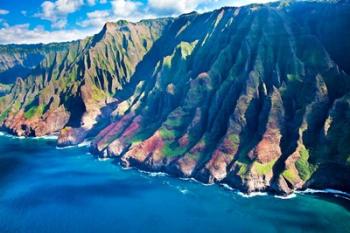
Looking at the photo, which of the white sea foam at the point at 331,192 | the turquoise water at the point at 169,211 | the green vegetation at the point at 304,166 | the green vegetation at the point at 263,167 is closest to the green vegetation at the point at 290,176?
the green vegetation at the point at 304,166

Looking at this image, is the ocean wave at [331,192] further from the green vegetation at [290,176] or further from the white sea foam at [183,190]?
the white sea foam at [183,190]

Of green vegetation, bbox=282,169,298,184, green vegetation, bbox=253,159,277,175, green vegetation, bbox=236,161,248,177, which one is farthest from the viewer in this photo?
green vegetation, bbox=236,161,248,177

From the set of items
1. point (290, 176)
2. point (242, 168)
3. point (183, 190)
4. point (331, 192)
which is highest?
point (242, 168)

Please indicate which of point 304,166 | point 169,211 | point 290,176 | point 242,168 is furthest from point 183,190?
point 304,166

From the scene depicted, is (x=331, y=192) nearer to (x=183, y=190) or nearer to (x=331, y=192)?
(x=331, y=192)

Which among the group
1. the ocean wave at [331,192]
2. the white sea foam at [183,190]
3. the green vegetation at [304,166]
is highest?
the green vegetation at [304,166]

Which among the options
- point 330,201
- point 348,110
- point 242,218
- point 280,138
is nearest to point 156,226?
point 242,218

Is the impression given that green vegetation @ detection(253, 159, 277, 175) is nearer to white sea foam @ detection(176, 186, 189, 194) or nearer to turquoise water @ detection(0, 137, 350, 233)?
turquoise water @ detection(0, 137, 350, 233)

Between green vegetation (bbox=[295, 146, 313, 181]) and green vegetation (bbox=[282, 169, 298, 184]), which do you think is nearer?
green vegetation (bbox=[282, 169, 298, 184])

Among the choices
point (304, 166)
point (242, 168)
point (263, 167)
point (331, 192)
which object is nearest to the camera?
point (331, 192)

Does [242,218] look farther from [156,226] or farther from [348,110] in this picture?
[348,110]

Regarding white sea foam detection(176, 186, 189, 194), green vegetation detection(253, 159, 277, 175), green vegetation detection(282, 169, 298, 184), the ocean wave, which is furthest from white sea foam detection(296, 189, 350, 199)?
white sea foam detection(176, 186, 189, 194)
